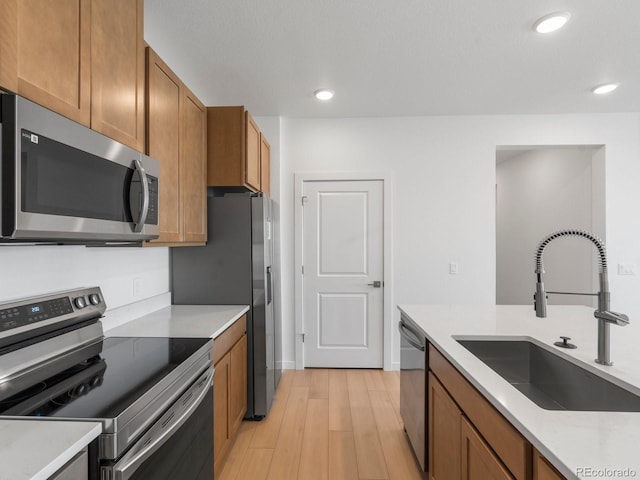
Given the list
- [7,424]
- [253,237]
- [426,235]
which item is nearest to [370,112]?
[426,235]

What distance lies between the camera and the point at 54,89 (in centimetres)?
97

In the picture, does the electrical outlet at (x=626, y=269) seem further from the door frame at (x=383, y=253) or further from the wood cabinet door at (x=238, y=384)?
the wood cabinet door at (x=238, y=384)

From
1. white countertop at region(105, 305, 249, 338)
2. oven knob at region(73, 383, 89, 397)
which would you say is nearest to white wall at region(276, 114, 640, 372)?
white countertop at region(105, 305, 249, 338)

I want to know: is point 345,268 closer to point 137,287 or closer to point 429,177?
point 429,177

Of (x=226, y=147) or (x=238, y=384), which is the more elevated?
(x=226, y=147)

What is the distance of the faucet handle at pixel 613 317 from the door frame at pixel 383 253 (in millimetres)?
2208

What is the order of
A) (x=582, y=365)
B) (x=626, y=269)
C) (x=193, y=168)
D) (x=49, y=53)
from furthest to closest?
(x=626, y=269) < (x=193, y=168) < (x=582, y=365) < (x=49, y=53)

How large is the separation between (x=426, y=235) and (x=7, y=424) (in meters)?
3.20

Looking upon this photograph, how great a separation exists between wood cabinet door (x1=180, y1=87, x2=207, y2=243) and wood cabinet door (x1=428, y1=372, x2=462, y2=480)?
1.65 meters

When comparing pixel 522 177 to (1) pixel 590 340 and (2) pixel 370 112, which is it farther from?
(1) pixel 590 340

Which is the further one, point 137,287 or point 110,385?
point 137,287

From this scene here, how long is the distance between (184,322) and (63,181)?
3.71 feet

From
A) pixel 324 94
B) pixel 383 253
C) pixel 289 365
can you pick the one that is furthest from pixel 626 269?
pixel 289 365

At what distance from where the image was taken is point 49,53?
95cm
